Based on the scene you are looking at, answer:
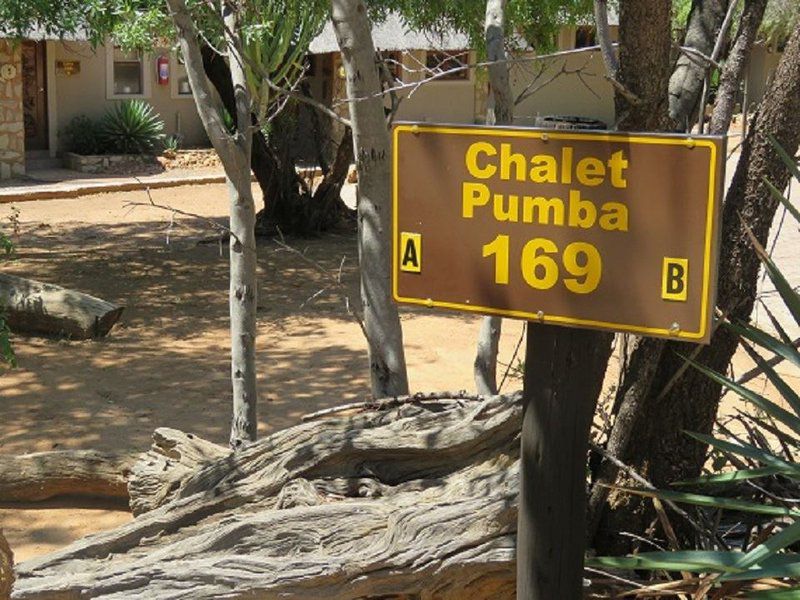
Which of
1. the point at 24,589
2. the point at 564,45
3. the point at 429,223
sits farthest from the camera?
the point at 564,45

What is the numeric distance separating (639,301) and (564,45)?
25425mm

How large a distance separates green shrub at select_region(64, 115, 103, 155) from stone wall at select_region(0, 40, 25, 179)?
1.60m

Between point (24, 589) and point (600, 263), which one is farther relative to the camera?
point (24, 589)

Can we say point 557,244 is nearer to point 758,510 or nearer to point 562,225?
point 562,225

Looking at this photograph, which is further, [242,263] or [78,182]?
[78,182]

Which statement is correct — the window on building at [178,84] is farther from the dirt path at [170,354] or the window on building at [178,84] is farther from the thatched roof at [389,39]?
the dirt path at [170,354]

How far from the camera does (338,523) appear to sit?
3883 millimetres

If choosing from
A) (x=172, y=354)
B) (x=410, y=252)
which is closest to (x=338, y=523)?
(x=410, y=252)

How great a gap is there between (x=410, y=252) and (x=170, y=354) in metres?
6.90

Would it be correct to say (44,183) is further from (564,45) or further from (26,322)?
(564,45)

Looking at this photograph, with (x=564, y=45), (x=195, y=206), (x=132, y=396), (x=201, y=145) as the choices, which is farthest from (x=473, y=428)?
(x=564, y=45)

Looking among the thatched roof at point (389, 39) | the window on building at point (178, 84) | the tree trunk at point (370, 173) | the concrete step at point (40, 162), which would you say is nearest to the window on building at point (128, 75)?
the window on building at point (178, 84)

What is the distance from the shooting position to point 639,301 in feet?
8.66

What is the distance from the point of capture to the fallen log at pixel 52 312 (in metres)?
9.84
